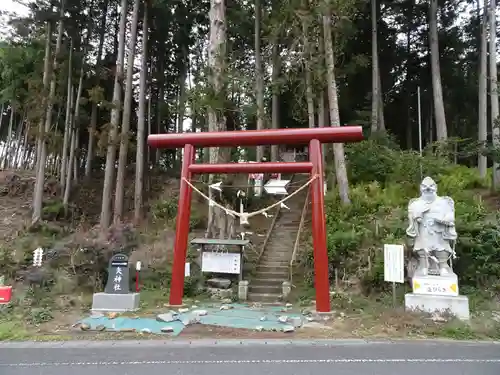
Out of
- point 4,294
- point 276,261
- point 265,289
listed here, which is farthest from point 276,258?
point 4,294

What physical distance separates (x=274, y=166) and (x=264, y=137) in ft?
1.95

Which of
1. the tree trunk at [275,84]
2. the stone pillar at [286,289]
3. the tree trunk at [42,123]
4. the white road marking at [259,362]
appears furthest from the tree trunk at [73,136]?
the white road marking at [259,362]

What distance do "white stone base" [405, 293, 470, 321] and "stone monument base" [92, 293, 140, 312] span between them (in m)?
5.15

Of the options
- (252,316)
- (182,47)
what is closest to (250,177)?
(252,316)

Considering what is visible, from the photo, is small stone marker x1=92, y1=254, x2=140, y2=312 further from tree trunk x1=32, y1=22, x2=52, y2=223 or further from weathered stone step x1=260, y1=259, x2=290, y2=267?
tree trunk x1=32, y1=22, x2=52, y2=223

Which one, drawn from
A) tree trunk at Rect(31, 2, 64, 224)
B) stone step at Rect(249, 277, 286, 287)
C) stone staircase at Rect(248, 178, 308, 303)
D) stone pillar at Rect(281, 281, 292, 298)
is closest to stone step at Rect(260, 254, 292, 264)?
stone staircase at Rect(248, 178, 308, 303)

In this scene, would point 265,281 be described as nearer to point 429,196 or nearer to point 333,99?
point 429,196

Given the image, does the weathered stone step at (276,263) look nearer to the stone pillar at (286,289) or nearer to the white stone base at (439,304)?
the stone pillar at (286,289)

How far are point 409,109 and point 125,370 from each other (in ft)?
72.4

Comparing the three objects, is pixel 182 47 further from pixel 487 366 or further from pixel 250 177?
pixel 487 366

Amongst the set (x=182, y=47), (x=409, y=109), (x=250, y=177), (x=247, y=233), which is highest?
(x=182, y=47)

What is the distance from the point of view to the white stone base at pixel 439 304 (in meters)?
6.39

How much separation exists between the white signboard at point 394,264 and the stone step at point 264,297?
270cm

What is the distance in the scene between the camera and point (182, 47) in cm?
2180
